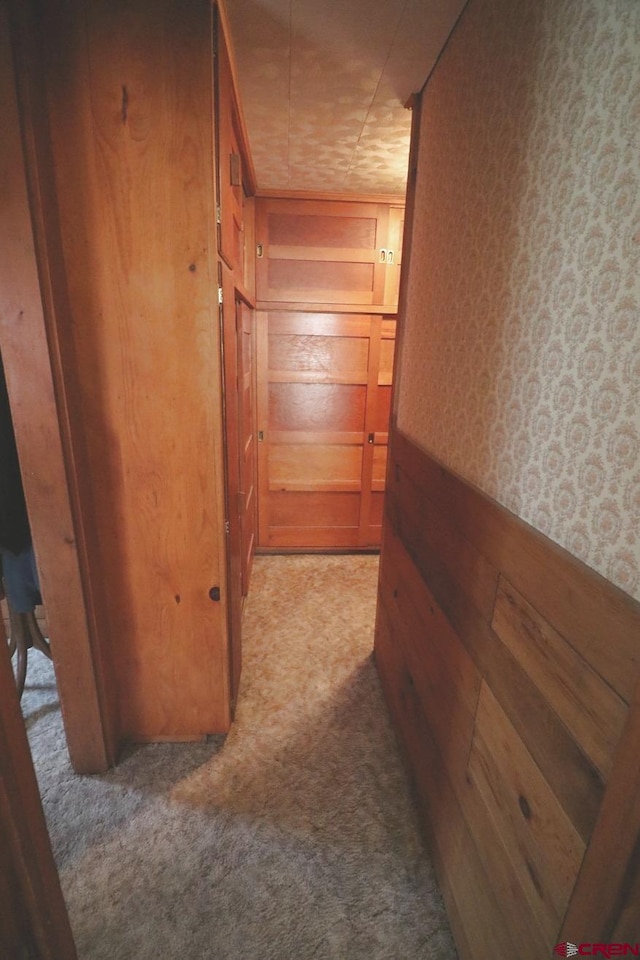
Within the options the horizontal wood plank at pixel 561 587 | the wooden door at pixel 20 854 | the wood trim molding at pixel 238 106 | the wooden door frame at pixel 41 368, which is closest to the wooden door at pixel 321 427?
the wood trim molding at pixel 238 106

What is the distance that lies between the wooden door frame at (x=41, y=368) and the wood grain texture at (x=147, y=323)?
0.27 feet

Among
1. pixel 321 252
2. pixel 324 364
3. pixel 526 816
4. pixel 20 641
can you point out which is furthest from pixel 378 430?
pixel 526 816

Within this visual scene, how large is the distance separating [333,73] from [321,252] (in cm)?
125

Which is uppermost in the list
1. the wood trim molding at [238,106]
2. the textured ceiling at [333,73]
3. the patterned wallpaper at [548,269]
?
the textured ceiling at [333,73]

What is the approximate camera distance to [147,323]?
1214 mm

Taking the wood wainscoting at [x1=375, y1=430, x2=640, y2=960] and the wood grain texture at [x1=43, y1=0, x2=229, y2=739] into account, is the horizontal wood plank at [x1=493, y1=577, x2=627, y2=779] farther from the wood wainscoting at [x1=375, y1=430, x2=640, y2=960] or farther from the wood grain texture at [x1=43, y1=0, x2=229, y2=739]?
the wood grain texture at [x1=43, y1=0, x2=229, y2=739]

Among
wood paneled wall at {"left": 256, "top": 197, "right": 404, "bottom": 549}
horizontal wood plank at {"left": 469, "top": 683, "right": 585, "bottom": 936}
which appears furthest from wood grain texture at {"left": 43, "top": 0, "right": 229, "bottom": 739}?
wood paneled wall at {"left": 256, "top": 197, "right": 404, "bottom": 549}

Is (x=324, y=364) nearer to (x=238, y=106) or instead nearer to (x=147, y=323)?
(x=238, y=106)

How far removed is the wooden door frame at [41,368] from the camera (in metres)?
0.97

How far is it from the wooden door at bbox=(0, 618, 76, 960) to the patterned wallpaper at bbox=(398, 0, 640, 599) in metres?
0.95

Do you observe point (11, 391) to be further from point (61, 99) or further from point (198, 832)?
point (198, 832)

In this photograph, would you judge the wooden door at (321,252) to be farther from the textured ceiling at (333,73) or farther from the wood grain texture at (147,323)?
the wood grain texture at (147,323)

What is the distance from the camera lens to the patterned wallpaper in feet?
2.01

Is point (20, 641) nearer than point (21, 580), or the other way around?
point (21, 580)
